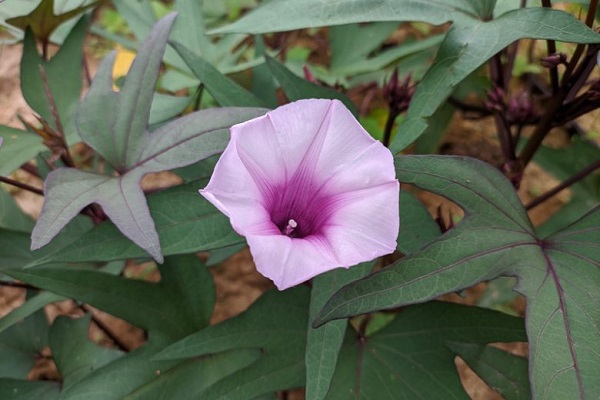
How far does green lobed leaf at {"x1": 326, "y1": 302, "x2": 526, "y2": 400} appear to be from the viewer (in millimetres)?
920

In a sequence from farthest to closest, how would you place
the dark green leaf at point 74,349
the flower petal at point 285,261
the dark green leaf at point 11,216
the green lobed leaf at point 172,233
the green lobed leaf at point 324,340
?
the dark green leaf at point 11,216 < the dark green leaf at point 74,349 < the green lobed leaf at point 172,233 < the green lobed leaf at point 324,340 < the flower petal at point 285,261

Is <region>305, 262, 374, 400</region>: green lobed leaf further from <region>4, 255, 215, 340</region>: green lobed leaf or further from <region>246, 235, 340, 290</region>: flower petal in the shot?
<region>4, 255, 215, 340</region>: green lobed leaf

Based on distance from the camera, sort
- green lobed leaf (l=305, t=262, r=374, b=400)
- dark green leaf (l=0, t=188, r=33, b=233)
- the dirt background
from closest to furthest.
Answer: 1. green lobed leaf (l=305, t=262, r=374, b=400)
2. dark green leaf (l=0, t=188, r=33, b=233)
3. the dirt background

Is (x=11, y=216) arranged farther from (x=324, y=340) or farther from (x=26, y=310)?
(x=324, y=340)

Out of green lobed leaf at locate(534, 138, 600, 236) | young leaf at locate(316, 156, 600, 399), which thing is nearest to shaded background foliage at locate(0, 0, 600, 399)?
young leaf at locate(316, 156, 600, 399)

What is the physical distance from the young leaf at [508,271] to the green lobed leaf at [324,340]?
3.0 inches

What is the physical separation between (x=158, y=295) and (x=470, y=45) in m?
0.58

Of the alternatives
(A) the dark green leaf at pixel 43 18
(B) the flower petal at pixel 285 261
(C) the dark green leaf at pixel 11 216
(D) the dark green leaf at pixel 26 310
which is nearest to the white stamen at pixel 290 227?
(B) the flower petal at pixel 285 261

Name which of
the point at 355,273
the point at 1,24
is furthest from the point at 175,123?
the point at 1,24

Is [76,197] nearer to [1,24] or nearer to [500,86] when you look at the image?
[1,24]

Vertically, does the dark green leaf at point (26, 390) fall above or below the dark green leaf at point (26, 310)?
below

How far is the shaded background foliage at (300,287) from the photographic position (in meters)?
0.75

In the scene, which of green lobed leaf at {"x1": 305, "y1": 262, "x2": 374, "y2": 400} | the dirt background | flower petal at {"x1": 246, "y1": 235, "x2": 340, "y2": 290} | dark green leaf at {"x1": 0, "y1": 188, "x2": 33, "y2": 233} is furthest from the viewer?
the dirt background

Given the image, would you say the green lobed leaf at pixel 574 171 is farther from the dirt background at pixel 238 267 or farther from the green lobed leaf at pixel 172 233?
the green lobed leaf at pixel 172 233
